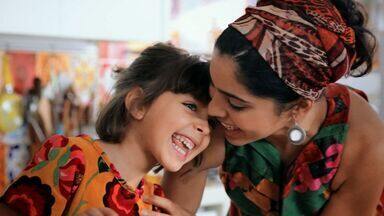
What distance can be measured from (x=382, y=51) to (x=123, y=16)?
126 cm

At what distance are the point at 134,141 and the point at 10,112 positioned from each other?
1077 mm

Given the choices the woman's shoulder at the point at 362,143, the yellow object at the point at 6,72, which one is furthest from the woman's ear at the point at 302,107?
the yellow object at the point at 6,72

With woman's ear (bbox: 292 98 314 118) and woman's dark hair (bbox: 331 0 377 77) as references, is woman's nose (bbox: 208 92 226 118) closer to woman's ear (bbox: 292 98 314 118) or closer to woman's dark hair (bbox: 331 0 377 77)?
woman's ear (bbox: 292 98 314 118)

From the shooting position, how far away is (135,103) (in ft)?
3.54

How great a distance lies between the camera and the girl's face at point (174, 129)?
103cm

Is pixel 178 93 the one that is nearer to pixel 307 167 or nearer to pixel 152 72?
pixel 152 72

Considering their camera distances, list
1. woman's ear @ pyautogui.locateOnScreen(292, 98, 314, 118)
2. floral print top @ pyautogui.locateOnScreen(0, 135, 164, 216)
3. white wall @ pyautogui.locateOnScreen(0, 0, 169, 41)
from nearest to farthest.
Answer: floral print top @ pyautogui.locateOnScreen(0, 135, 164, 216)
woman's ear @ pyautogui.locateOnScreen(292, 98, 314, 118)
white wall @ pyautogui.locateOnScreen(0, 0, 169, 41)

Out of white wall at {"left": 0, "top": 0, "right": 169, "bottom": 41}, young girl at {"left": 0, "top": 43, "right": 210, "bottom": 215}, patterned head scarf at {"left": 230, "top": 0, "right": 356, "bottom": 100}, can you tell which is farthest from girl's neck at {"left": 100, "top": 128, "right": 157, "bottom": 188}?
white wall at {"left": 0, "top": 0, "right": 169, "bottom": 41}

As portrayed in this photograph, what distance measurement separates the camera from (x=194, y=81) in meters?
1.07

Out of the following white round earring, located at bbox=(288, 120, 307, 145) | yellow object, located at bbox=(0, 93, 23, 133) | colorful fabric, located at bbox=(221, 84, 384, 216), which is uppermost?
white round earring, located at bbox=(288, 120, 307, 145)

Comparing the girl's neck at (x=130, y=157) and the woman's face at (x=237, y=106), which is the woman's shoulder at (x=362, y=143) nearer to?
the woman's face at (x=237, y=106)

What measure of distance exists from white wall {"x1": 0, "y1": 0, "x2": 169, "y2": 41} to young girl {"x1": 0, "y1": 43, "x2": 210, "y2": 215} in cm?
93

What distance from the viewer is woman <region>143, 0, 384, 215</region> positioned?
3.04 feet

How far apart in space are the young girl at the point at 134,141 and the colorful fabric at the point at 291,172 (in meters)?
0.15
